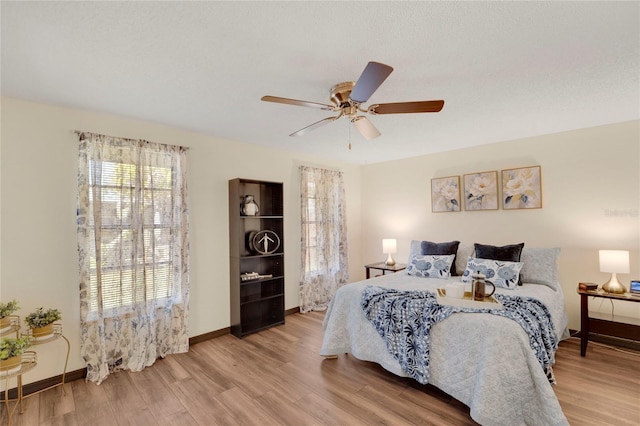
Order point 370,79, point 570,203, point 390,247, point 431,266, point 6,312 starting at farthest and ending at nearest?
point 390,247 → point 431,266 → point 570,203 → point 6,312 → point 370,79

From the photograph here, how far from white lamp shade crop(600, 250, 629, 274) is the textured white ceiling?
1.40m

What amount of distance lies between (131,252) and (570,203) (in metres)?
4.92

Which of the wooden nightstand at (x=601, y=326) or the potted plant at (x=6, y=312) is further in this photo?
the wooden nightstand at (x=601, y=326)

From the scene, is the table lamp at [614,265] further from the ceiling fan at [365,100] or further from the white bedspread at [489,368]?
the ceiling fan at [365,100]

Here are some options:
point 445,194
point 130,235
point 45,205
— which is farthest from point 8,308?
point 445,194

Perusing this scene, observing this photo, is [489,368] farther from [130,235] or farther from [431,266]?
[130,235]

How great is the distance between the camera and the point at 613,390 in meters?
2.37

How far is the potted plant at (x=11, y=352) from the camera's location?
196cm

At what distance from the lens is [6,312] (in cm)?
221

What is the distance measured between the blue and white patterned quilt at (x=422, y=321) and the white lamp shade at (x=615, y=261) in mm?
1021

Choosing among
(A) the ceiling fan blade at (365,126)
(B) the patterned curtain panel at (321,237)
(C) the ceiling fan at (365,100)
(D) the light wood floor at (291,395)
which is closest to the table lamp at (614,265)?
(D) the light wood floor at (291,395)

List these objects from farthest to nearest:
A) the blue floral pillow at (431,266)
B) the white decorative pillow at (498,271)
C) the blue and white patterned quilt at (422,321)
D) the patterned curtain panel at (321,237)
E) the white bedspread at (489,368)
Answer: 1. the patterned curtain panel at (321,237)
2. the blue floral pillow at (431,266)
3. the white decorative pillow at (498,271)
4. the blue and white patterned quilt at (422,321)
5. the white bedspread at (489,368)

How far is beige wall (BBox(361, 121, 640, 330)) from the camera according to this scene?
3.25 m

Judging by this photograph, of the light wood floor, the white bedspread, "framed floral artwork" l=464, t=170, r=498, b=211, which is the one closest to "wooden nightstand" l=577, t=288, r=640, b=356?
the light wood floor
